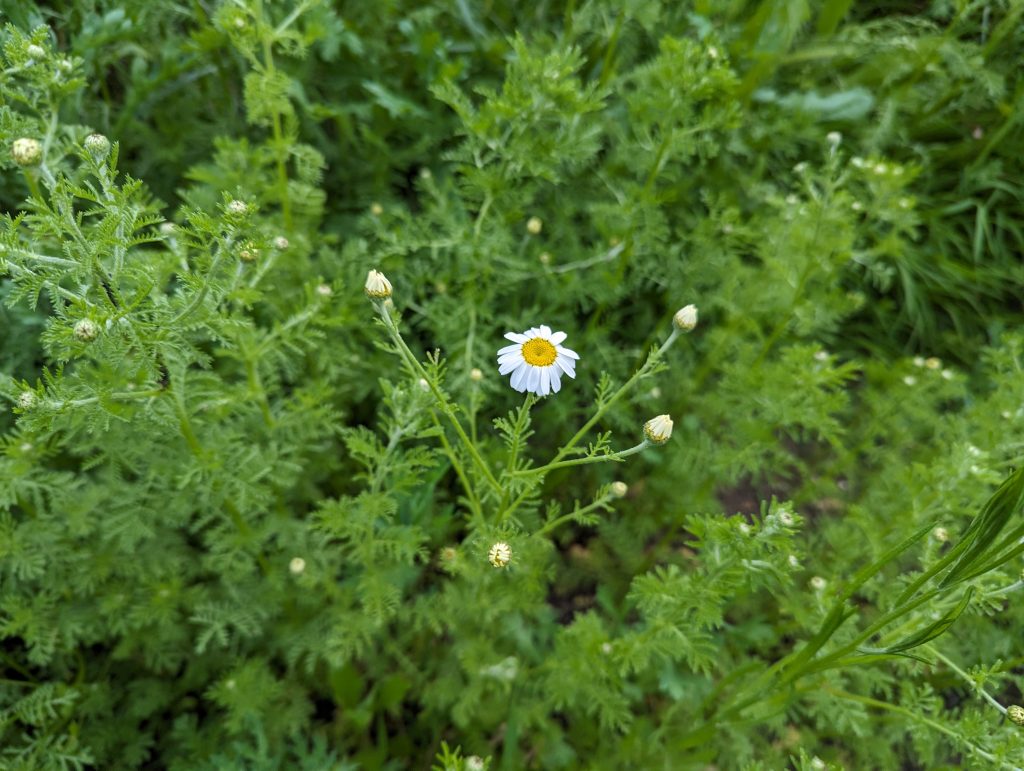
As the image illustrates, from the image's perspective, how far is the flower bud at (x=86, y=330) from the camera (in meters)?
1.25

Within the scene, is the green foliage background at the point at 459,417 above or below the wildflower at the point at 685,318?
below

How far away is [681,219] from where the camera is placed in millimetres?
3004

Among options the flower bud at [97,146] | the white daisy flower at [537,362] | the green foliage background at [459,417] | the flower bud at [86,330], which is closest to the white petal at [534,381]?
the white daisy flower at [537,362]

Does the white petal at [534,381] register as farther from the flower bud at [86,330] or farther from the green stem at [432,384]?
the flower bud at [86,330]

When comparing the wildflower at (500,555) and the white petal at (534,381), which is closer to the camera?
the white petal at (534,381)

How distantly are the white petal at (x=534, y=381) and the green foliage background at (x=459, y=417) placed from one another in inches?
4.5

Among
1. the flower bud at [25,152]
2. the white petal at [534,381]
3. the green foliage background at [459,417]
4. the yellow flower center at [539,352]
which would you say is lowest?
the green foliage background at [459,417]

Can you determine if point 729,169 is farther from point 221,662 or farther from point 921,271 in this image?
point 221,662

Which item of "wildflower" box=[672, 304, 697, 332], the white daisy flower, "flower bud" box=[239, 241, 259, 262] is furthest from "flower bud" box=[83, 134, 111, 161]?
"wildflower" box=[672, 304, 697, 332]

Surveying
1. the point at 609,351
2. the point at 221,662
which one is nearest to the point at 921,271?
the point at 609,351

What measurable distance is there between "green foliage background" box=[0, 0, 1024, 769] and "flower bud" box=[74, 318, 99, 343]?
6 centimetres

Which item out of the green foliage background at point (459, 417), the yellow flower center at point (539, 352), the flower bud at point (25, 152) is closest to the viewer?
the flower bud at point (25, 152)

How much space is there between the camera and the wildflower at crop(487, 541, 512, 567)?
141 centimetres

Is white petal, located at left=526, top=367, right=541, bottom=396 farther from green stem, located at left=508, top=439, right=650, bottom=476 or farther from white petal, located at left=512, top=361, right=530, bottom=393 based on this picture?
green stem, located at left=508, top=439, right=650, bottom=476
